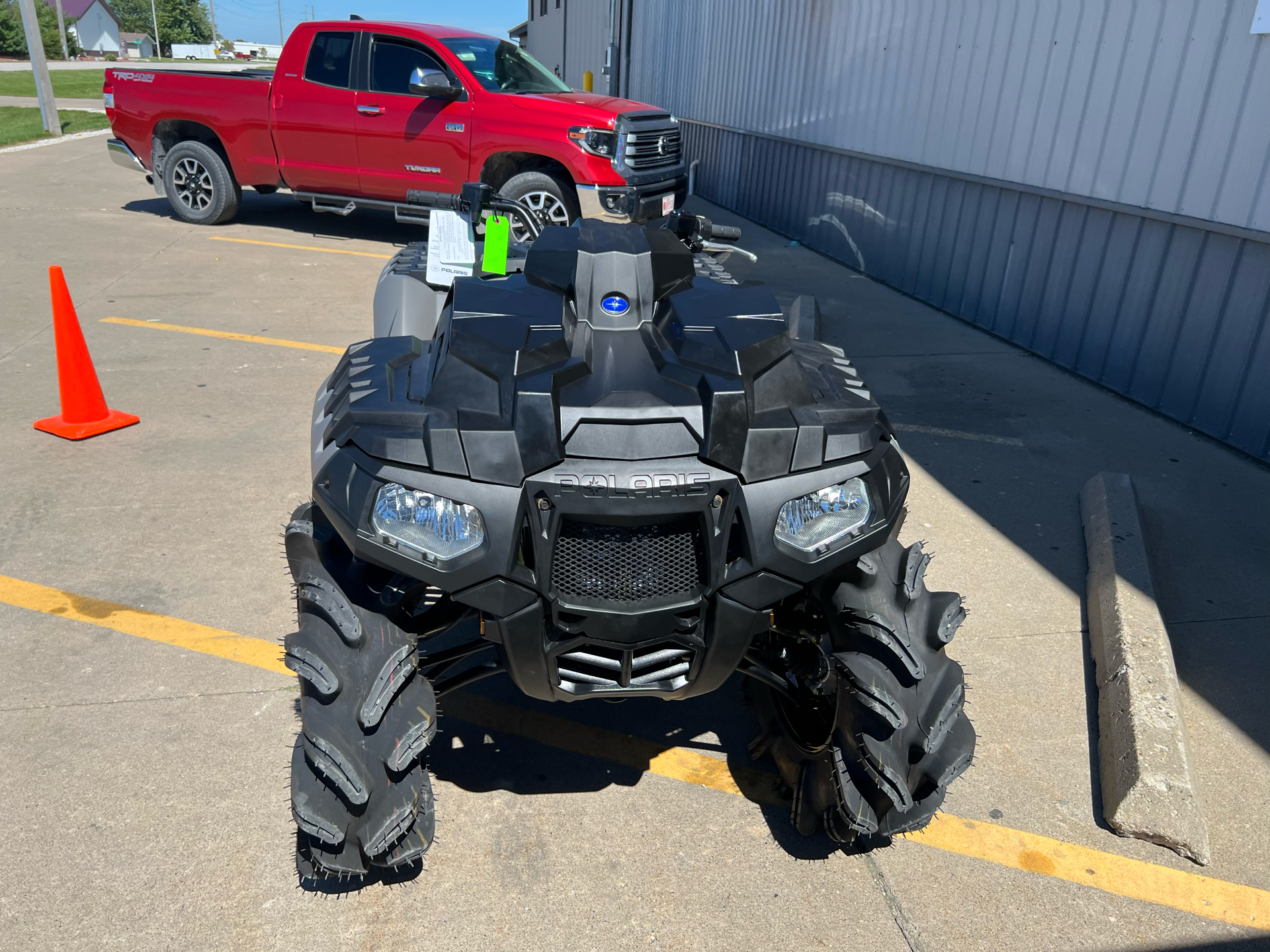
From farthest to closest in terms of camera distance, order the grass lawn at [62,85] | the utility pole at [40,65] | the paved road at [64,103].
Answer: the grass lawn at [62,85], the paved road at [64,103], the utility pole at [40,65]

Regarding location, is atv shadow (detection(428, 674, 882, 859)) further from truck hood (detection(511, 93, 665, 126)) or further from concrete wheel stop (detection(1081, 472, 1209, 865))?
truck hood (detection(511, 93, 665, 126))

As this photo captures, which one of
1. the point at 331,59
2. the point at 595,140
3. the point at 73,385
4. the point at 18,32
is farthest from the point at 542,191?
the point at 18,32

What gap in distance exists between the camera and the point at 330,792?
209cm

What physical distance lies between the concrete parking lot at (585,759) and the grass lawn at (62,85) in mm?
24223

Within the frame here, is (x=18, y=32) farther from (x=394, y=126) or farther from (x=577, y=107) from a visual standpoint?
(x=577, y=107)

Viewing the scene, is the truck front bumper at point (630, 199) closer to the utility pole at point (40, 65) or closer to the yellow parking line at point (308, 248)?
the yellow parking line at point (308, 248)

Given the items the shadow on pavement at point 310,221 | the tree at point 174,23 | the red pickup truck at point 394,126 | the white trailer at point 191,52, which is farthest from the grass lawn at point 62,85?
the tree at point 174,23

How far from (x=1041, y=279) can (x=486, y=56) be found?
5.95m

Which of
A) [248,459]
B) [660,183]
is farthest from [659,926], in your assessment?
[660,183]

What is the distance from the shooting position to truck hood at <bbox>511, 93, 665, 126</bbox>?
911 centimetres

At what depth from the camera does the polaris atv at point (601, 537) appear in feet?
6.37

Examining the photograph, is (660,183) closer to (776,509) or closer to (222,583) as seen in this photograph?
(222,583)

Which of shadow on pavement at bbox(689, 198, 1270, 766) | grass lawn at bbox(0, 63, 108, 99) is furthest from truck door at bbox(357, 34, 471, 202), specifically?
grass lawn at bbox(0, 63, 108, 99)

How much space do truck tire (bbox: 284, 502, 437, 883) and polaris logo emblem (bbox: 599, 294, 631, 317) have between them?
2.82ft
